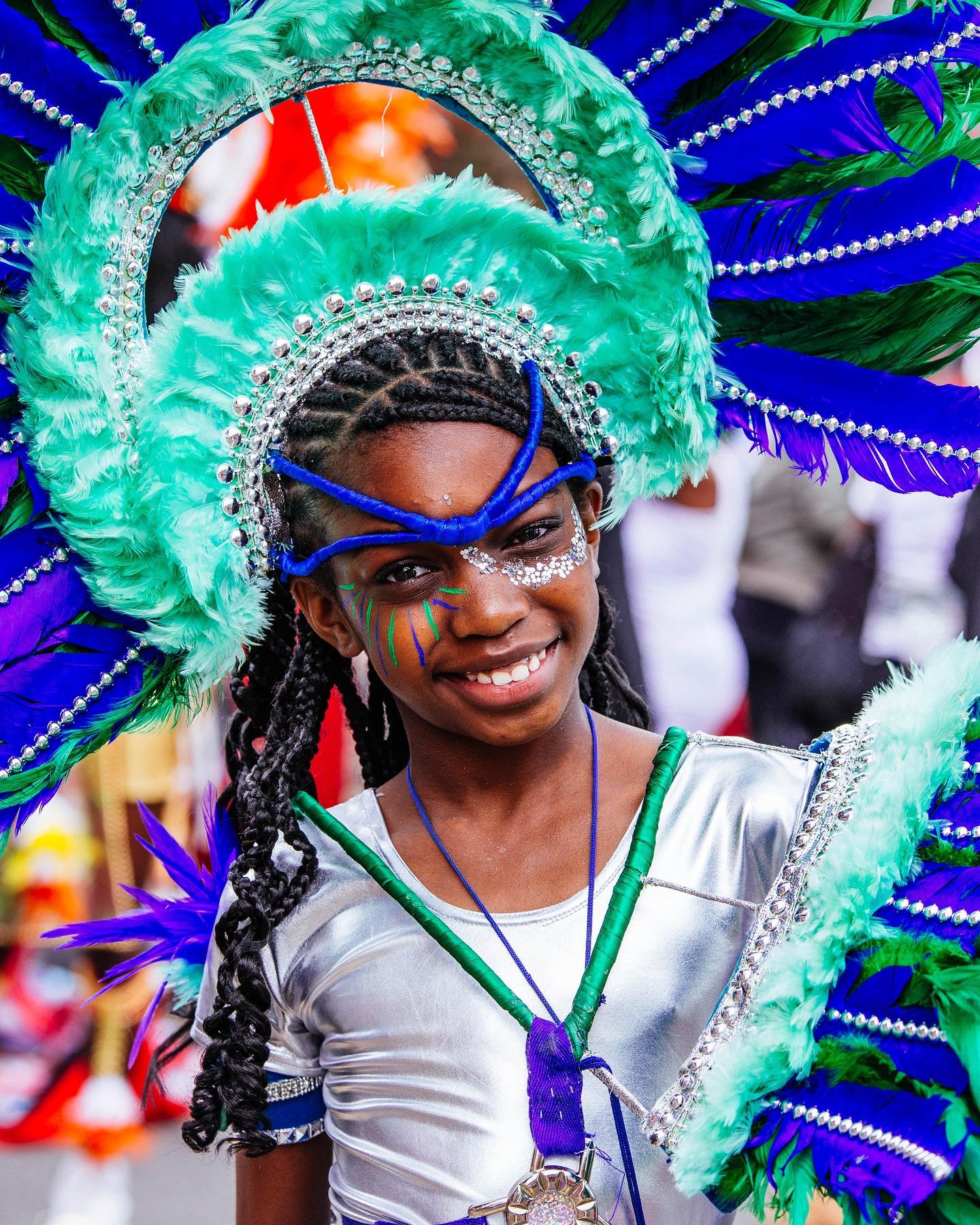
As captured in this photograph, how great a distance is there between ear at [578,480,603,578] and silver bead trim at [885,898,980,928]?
26.4 inches

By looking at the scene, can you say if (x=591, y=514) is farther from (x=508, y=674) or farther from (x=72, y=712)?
(x=72, y=712)

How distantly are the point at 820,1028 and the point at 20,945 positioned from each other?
4.08 metres

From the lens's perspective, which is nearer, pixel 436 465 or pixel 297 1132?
pixel 436 465

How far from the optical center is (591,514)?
195cm

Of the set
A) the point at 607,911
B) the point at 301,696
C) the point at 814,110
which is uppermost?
the point at 814,110

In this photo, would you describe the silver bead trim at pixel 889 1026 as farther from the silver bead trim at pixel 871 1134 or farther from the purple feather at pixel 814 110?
the purple feather at pixel 814 110

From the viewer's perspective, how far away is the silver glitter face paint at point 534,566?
1.69m

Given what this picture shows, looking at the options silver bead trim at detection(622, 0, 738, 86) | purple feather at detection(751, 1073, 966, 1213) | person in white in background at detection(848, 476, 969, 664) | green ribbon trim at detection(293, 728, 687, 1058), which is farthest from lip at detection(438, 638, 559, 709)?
person in white in background at detection(848, 476, 969, 664)

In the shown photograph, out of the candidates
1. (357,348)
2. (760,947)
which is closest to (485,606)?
(357,348)

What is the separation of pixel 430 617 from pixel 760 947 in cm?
59

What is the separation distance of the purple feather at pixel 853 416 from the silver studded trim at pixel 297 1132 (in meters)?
Result: 1.27

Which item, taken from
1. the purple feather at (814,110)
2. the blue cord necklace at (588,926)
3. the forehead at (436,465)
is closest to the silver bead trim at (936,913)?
the blue cord necklace at (588,926)

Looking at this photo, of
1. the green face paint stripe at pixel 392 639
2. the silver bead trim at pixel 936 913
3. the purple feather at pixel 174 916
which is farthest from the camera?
Result: the purple feather at pixel 174 916

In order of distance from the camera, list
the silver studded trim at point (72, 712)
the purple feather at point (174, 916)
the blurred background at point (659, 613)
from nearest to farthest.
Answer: the silver studded trim at point (72, 712) < the purple feather at point (174, 916) < the blurred background at point (659, 613)
